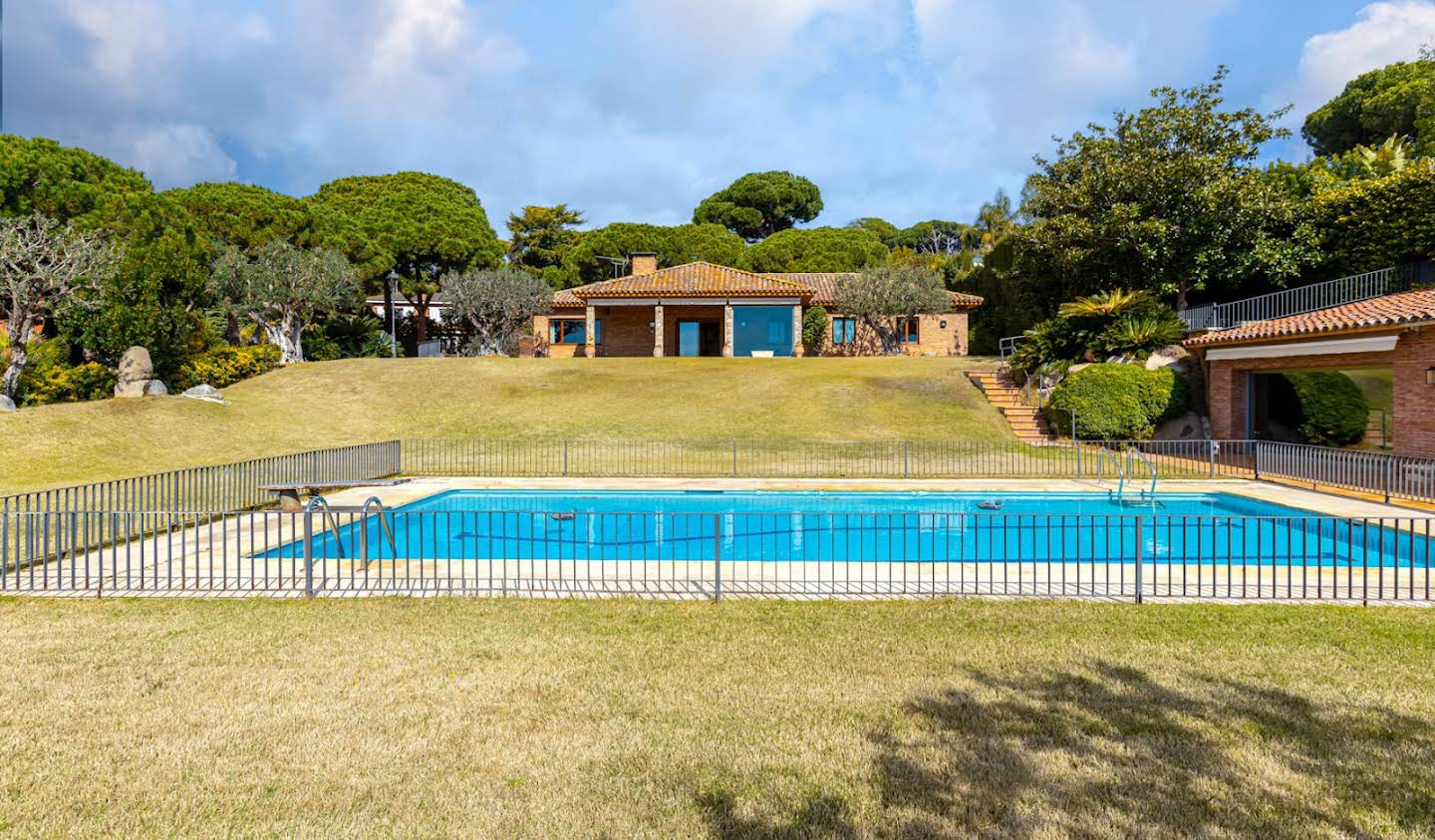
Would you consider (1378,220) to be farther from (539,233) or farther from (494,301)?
(539,233)

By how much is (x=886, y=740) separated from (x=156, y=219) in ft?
114

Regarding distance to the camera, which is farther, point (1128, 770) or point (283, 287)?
point (283, 287)

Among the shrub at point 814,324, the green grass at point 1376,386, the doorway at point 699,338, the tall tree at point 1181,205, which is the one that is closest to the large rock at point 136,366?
the doorway at point 699,338

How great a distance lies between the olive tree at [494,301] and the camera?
123 ft

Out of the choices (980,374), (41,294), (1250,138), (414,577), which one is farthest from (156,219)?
(1250,138)

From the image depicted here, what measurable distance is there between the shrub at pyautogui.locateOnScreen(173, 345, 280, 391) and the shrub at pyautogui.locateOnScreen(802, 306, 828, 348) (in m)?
24.6

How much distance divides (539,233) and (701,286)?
23.4 meters

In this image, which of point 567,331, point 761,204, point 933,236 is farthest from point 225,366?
point 933,236

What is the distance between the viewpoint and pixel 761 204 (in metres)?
66.7

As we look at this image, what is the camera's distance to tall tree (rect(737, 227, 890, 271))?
50.8 m

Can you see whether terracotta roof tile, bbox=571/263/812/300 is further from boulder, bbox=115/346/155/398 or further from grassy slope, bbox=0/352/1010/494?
boulder, bbox=115/346/155/398

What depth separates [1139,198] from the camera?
25125 mm

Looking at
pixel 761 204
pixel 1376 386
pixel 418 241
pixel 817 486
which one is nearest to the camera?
pixel 817 486

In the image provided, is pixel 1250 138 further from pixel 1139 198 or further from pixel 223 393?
pixel 223 393
